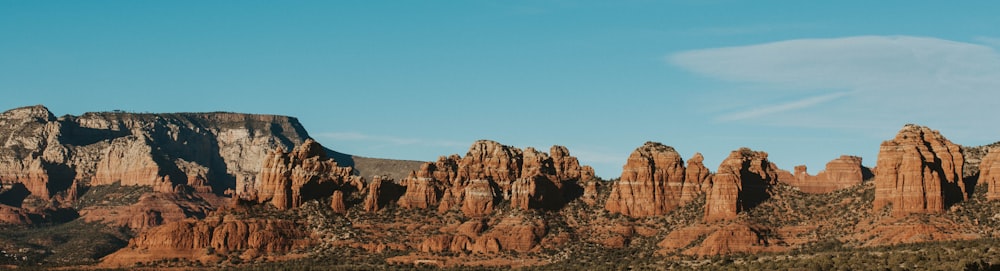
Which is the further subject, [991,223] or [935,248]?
[991,223]

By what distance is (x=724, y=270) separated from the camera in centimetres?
15988

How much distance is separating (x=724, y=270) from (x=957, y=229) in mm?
49123

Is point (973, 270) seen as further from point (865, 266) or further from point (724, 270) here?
point (724, 270)

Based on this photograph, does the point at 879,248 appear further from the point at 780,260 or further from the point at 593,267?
the point at 593,267

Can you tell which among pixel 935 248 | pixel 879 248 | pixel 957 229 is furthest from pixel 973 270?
pixel 957 229

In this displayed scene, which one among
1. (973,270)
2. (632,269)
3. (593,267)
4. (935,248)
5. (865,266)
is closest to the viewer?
(973,270)

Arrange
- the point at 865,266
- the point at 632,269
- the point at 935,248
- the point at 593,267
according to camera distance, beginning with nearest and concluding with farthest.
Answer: the point at 865,266
the point at 935,248
the point at 632,269
the point at 593,267

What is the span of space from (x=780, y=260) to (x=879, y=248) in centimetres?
1709

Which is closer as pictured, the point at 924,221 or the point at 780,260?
the point at 780,260

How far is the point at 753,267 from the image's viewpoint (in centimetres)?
16025

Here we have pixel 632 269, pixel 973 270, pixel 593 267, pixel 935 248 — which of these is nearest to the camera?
pixel 973 270

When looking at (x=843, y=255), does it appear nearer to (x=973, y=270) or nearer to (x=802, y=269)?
(x=802, y=269)

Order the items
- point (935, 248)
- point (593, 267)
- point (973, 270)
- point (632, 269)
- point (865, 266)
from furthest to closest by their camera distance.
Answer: point (593, 267) < point (632, 269) < point (935, 248) < point (865, 266) < point (973, 270)

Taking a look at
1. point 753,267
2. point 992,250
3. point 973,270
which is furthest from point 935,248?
point 973,270
